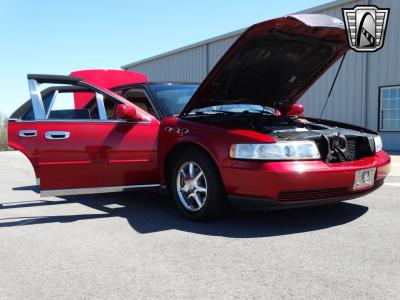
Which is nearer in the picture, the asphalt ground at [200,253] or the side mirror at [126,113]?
the asphalt ground at [200,253]

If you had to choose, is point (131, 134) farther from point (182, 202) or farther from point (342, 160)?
point (342, 160)

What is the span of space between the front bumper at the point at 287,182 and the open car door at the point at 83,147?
1.12 metres

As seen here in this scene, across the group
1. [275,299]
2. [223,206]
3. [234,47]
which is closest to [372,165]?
[223,206]

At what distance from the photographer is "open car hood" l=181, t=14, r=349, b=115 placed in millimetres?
3850

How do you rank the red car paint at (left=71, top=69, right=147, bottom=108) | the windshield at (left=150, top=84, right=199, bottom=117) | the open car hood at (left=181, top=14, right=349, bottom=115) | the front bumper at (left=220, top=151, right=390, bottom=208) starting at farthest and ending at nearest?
the red car paint at (left=71, top=69, right=147, bottom=108) < the windshield at (left=150, top=84, right=199, bottom=117) < the open car hood at (left=181, top=14, right=349, bottom=115) < the front bumper at (left=220, top=151, right=390, bottom=208)

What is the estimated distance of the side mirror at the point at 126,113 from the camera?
4195 millimetres

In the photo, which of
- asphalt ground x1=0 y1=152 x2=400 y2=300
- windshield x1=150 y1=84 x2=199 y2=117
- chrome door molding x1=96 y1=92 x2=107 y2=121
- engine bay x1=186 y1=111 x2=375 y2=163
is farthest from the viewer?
windshield x1=150 y1=84 x2=199 y2=117

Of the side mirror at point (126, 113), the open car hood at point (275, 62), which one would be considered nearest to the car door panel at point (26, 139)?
the side mirror at point (126, 113)

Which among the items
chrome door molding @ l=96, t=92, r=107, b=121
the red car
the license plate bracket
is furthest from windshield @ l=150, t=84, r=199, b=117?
the license plate bracket

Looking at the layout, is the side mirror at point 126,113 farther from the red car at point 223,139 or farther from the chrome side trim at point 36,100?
the chrome side trim at point 36,100

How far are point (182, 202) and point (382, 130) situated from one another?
10.7m

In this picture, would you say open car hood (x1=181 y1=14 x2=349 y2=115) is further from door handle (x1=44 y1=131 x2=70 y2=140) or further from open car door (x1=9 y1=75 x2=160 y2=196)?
door handle (x1=44 y1=131 x2=70 y2=140)

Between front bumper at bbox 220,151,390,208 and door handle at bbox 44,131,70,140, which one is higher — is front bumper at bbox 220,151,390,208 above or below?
below

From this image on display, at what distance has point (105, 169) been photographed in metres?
4.25
